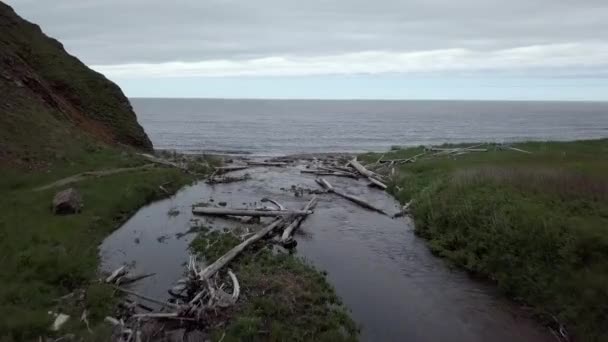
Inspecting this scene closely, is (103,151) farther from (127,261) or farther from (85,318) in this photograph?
(85,318)

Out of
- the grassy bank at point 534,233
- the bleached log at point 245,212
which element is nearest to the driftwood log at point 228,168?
the bleached log at point 245,212

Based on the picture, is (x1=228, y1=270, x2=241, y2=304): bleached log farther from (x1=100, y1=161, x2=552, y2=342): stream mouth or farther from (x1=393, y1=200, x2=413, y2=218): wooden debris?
(x1=393, y1=200, x2=413, y2=218): wooden debris

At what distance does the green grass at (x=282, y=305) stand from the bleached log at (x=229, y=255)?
286 mm

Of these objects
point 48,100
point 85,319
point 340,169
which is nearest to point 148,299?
point 85,319

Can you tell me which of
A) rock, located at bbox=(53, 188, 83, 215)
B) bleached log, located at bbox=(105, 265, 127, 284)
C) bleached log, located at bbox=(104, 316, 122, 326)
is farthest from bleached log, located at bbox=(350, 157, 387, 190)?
bleached log, located at bbox=(104, 316, 122, 326)

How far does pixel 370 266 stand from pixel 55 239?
458 inches

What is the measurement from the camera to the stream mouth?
489 inches

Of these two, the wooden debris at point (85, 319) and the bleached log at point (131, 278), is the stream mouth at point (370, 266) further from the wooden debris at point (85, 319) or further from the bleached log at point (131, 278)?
the wooden debris at point (85, 319)

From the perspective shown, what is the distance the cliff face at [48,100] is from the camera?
26203 millimetres

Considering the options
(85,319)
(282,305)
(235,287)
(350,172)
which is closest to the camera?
(85,319)

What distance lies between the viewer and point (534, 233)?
14.6 m

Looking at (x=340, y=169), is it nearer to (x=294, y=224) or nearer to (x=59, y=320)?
(x=294, y=224)

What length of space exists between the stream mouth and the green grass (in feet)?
2.38

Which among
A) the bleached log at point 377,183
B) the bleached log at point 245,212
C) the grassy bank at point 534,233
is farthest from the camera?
the bleached log at point 377,183
